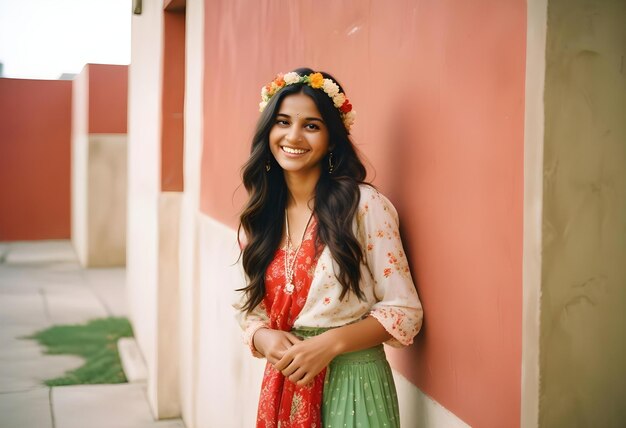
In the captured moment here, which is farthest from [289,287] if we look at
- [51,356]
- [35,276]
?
[35,276]

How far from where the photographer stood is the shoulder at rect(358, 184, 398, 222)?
2.07 metres

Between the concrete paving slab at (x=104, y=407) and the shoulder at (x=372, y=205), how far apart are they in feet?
13.0

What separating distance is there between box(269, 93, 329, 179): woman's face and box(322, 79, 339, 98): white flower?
0.17ft

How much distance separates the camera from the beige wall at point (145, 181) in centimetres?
630

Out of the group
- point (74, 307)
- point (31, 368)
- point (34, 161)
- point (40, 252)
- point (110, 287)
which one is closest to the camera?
point (31, 368)

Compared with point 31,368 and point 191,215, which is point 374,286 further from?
point 31,368

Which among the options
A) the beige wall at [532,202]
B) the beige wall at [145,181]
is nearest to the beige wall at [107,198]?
the beige wall at [145,181]

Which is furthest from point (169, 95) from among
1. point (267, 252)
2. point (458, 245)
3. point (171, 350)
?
point (458, 245)

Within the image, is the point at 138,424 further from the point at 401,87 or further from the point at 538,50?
the point at 538,50

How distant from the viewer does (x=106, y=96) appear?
43.4 ft

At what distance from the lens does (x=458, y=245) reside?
190 centimetres

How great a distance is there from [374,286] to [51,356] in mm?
5904

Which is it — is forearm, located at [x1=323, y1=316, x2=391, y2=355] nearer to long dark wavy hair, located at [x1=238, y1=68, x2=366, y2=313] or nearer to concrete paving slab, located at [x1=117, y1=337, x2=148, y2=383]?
long dark wavy hair, located at [x1=238, y1=68, x2=366, y2=313]

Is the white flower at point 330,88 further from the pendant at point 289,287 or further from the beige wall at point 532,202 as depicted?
the beige wall at point 532,202
